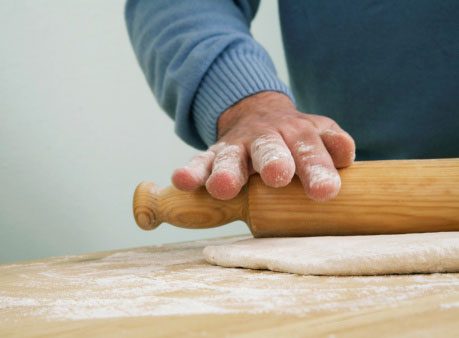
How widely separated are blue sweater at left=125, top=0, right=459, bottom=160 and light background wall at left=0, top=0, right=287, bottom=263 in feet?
1.78

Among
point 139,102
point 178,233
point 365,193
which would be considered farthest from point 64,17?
point 365,193

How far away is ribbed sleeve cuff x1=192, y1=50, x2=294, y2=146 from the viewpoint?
119 centimetres

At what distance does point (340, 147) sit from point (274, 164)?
133 mm

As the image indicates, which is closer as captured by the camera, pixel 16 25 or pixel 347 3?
pixel 347 3

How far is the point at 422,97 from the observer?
51.6 inches

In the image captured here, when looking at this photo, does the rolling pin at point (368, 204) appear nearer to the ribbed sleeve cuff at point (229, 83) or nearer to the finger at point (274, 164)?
the finger at point (274, 164)

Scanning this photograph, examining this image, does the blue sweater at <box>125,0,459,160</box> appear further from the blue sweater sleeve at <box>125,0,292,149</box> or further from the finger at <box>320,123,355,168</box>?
the finger at <box>320,123,355,168</box>

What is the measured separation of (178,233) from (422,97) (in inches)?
50.1

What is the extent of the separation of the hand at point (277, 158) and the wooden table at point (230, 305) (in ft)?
0.50

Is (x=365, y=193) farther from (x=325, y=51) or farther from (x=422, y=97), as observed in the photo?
(x=325, y=51)

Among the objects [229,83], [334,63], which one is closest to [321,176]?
[229,83]

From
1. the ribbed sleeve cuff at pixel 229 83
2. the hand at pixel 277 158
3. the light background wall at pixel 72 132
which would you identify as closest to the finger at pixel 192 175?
the hand at pixel 277 158

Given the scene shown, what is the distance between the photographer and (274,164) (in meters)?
0.82

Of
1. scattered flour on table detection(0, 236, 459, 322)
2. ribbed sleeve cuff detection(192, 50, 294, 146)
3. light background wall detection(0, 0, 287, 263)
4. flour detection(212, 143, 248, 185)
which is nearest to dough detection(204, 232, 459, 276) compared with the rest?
scattered flour on table detection(0, 236, 459, 322)
